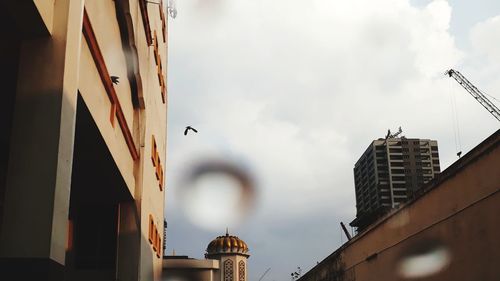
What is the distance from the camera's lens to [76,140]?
11.6 meters

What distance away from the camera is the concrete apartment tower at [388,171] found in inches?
3017

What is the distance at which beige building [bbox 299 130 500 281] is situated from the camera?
1297 cm

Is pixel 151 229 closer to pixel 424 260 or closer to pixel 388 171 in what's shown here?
pixel 424 260

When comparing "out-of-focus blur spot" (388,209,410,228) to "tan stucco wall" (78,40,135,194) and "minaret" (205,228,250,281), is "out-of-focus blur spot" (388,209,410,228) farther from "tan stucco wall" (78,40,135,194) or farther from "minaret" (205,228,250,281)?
"minaret" (205,228,250,281)

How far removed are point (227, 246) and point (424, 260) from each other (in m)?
50.2

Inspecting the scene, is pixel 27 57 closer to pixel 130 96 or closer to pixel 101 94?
pixel 101 94

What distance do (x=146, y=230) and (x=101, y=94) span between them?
8.35 metres

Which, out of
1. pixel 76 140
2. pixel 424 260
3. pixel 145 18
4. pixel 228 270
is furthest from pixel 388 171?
pixel 76 140

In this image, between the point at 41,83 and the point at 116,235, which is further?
the point at 116,235

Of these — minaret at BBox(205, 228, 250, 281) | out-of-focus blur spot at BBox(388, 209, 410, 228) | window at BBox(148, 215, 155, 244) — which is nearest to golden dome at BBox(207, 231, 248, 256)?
minaret at BBox(205, 228, 250, 281)

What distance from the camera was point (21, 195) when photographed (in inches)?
283

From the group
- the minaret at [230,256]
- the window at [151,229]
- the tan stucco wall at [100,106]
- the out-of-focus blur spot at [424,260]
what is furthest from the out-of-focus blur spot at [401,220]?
the minaret at [230,256]

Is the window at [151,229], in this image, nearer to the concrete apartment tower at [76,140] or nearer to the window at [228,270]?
the concrete apartment tower at [76,140]

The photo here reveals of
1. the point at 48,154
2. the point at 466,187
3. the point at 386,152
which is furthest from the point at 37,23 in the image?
the point at 386,152
